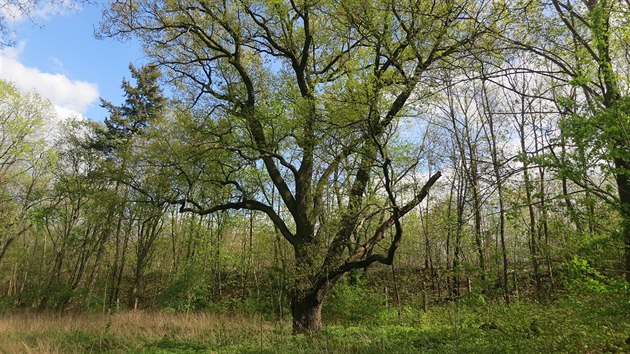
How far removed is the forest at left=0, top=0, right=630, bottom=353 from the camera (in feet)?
18.8

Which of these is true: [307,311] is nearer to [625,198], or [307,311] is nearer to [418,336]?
[418,336]

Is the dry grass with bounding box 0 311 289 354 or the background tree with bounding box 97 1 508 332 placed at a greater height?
the background tree with bounding box 97 1 508 332

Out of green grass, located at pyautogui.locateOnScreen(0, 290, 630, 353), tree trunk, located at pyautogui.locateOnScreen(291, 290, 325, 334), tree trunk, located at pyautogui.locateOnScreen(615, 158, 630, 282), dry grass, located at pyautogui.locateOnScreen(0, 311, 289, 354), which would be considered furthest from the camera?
tree trunk, located at pyautogui.locateOnScreen(291, 290, 325, 334)

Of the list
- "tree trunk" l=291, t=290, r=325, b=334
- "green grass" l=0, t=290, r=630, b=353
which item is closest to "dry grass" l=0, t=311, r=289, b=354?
"green grass" l=0, t=290, r=630, b=353

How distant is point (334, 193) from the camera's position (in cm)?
1520

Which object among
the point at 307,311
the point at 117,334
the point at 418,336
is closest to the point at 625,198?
the point at 418,336

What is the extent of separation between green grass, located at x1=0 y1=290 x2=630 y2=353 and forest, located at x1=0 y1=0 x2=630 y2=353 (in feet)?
0.19

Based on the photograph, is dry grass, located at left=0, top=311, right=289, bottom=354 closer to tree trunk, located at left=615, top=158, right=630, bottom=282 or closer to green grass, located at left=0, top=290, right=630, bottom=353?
green grass, located at left=0, top=290, right=630, bottom=353

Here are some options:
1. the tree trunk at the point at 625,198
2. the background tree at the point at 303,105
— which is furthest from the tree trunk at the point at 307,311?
the tree trunk at the point at 625,198

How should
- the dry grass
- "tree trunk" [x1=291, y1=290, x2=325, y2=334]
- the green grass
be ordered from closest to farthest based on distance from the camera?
the green grass < the dry grass < "tree trunk" [x1=291, y1=290, x2=325, y2=334]

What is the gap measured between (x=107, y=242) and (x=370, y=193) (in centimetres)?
1887

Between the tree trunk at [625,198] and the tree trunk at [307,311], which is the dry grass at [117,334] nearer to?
the tree trunk at [307,311]

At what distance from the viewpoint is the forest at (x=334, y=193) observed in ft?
18.8

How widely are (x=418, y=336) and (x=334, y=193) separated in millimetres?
6208
